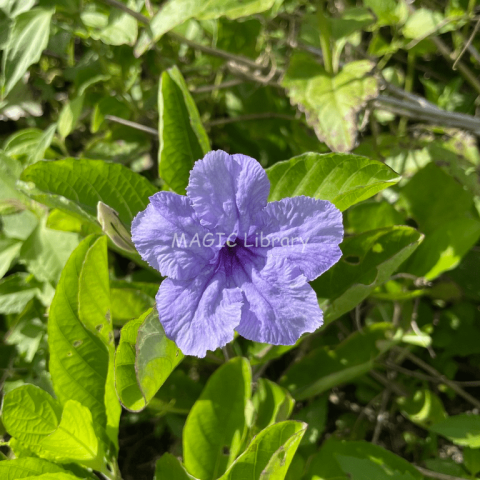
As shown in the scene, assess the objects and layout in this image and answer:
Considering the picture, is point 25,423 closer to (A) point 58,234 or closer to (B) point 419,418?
(A) point 58,234

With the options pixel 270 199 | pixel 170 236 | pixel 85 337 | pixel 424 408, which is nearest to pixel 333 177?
pixel 270 199

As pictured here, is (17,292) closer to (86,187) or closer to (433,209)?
(86,187)

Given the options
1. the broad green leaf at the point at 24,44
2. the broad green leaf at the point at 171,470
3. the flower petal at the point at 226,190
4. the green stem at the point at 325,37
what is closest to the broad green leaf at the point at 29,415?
the broad green leaf at the point at 171,470

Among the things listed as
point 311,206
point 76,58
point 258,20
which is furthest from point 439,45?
point 76,58

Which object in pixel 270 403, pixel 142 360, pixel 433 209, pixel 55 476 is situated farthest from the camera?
pixel 433 209

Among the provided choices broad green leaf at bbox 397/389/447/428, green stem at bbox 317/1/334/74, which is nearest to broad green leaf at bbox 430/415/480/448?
broad green leaf at bbox 397/389/447/428

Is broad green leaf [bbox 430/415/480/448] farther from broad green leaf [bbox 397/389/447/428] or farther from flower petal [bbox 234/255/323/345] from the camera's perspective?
flower petal [bbox 234/255/323/345]
